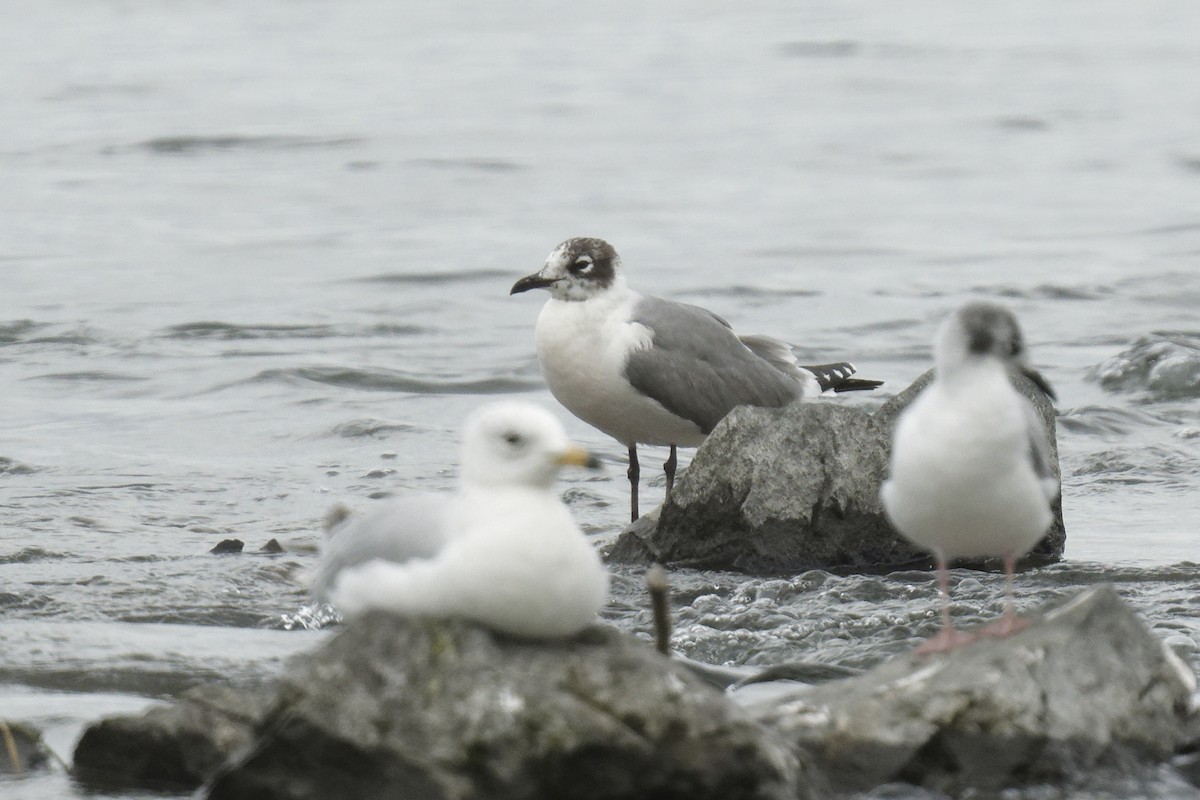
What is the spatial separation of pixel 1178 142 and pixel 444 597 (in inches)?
790

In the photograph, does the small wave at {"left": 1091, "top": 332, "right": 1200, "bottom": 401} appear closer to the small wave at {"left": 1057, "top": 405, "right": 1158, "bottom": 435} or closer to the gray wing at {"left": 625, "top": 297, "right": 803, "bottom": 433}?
the small wave at {"left": 1057, "top": 405, "right": 1158, "bottom": 435}

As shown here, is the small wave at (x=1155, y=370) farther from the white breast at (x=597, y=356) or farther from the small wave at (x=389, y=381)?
the white breast at (x=597, y=356)

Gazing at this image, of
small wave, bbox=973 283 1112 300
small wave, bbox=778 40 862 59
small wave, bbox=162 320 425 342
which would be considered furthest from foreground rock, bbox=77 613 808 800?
small wave, bbox=778 40 862 59

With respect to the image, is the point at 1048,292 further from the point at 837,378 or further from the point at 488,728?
the point at 488,728

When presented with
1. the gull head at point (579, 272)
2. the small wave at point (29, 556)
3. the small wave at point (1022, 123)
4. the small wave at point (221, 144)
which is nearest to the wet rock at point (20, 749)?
the small wave at point (29, 556)

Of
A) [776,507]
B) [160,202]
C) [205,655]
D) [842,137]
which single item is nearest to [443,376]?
[776,507]

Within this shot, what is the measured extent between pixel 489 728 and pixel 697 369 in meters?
4.58

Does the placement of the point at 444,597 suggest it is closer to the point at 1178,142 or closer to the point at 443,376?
the point at 443,376

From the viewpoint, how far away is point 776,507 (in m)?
7.66

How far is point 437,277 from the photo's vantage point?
16234 millimetres

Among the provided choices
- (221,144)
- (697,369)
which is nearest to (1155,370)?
(697,369)

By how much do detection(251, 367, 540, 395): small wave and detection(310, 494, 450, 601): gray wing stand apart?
7282 mm

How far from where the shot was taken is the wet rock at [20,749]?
5184 millimetres

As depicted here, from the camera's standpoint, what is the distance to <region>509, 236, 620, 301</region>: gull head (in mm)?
8781
